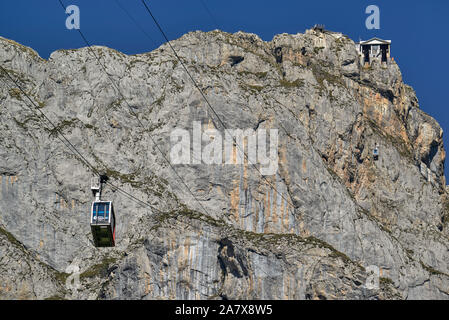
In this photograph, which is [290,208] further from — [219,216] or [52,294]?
[52,294]

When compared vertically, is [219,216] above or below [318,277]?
above
